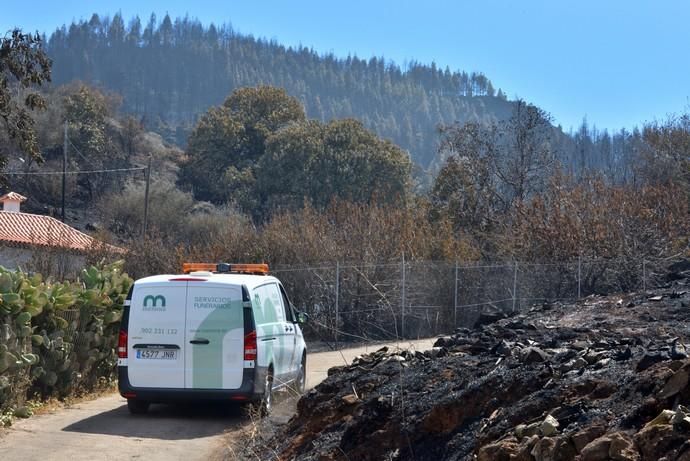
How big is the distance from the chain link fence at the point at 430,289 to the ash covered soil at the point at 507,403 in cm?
1251

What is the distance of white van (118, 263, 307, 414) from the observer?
494 inches

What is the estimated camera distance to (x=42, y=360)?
1374 cm

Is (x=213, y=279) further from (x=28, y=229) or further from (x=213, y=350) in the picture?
(x=28, y=229)

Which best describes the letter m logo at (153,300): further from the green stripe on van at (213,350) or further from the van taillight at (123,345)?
the green stripe on van at (213,350)

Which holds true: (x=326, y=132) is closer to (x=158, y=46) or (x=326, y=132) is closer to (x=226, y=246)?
(x=226, y=246)

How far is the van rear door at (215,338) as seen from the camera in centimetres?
1255

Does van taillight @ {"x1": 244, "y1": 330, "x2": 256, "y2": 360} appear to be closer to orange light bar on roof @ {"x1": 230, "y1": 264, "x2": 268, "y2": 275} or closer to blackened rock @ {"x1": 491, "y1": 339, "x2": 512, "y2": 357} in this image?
orange light bar on roof @ {"x1": 230, "y1": 264, "x2": 268, "y2": 275}

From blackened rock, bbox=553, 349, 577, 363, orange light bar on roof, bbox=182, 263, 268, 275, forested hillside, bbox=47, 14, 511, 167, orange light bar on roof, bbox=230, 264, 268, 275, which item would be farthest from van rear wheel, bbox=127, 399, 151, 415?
forested hillside, bbox=47, 14, 511, 167

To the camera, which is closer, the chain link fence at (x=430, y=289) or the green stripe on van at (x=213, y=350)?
the green stripe on van at (x=213, y=350)

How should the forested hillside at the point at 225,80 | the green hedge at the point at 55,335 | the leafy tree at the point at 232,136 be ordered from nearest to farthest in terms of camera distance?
the green hedge at the point at 55,335 < the leafy tree at the point at 232,136 < the forested hillside at the point at 225,80

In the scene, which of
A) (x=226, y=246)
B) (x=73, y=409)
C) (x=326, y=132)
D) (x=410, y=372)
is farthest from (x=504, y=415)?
(x=326, y=132)

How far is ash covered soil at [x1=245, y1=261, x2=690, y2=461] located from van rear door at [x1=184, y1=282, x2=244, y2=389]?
5.01 feet

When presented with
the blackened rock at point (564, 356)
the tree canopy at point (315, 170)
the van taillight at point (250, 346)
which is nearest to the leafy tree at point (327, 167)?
the tree canopy at point (315, 170)

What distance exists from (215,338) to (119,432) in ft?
5.50
